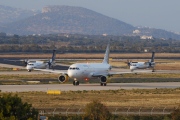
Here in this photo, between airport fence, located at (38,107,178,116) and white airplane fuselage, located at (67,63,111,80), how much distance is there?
96.2 feet

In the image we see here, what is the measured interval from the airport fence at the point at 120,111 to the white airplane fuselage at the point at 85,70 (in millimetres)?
29333

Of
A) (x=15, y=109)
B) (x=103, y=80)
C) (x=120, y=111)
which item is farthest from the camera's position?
(x=103, y=80)

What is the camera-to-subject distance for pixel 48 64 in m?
134

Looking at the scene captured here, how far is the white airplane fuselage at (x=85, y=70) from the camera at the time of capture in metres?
85.8

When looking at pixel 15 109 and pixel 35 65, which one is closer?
pixel 15 109

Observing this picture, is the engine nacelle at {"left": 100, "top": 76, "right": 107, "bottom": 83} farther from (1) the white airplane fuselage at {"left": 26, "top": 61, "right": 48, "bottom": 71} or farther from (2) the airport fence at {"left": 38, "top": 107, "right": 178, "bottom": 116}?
(1) the white airplane fuselage at {"left": 26, "top": 61, "right": 48, "bottom": 71}

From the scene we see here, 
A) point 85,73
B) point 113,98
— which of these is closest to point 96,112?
point 113,98

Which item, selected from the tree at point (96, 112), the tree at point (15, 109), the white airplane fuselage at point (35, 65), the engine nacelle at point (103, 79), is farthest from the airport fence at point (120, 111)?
the white airplane fuselage at point (35, 65)

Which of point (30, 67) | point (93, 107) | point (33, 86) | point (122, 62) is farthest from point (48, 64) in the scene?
point (93, 107)

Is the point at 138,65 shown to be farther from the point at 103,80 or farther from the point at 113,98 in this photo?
the point at 113,98

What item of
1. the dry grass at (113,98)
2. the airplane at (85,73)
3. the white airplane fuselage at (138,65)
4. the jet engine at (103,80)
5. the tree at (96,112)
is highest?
the white airplane fuselage at (138,65)

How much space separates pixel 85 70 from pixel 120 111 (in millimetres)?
32912

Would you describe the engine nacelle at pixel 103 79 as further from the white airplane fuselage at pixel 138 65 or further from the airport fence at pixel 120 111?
the white airplane fuselage at pixel 138 65

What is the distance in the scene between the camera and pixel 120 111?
54219 millimetres
